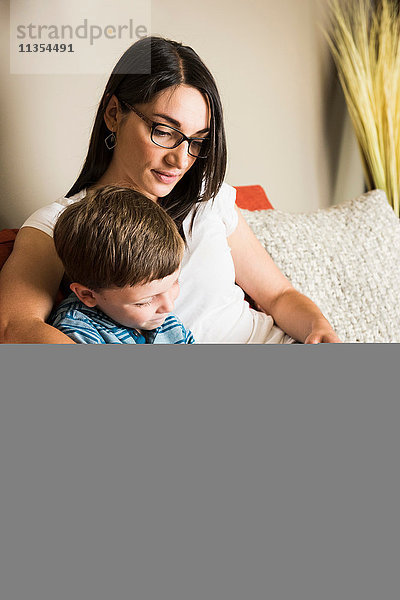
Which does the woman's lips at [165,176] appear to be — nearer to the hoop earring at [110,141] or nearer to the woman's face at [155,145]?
the woman's face at [155,145]

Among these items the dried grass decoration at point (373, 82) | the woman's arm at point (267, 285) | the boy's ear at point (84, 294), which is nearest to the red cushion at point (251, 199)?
the woman's arm at point (267, 285)

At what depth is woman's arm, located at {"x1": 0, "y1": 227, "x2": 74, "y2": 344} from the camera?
99 centimetres

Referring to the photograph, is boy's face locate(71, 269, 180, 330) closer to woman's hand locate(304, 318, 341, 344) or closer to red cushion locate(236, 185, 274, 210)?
woman's hand locate(304, 318, 341, 344)

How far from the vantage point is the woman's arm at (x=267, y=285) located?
54.9 inches

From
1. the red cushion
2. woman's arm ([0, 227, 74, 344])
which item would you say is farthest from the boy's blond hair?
the red cushion

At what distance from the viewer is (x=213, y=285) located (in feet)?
4.34

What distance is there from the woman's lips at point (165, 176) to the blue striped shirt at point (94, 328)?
0.29 meters

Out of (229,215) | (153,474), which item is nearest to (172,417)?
(153,474)

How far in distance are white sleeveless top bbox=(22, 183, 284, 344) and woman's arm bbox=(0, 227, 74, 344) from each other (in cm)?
29

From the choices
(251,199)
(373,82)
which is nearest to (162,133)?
(251,199)

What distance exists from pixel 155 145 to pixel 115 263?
0.33 m

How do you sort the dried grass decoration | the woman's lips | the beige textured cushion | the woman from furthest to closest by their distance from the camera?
the dried grass decoration, the beige textured cushion, the woman's lips, the woman

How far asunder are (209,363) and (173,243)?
516 millimetres

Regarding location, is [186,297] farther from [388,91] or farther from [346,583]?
[388,91]
